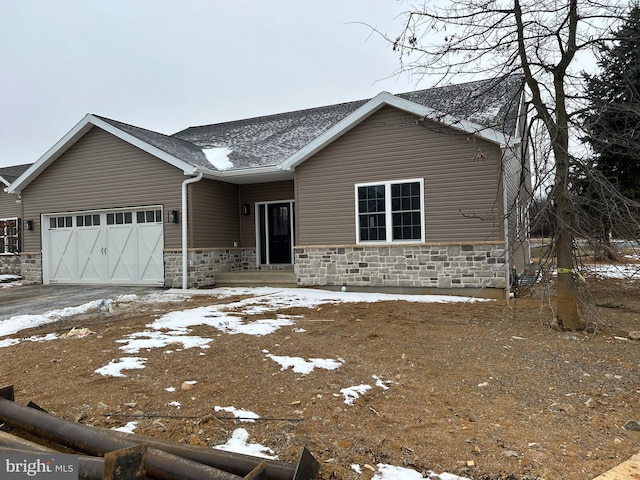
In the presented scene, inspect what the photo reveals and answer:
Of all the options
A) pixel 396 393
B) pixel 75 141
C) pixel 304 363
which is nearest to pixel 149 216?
pixel 75 141

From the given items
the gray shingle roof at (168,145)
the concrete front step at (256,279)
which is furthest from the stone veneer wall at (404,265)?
the gray shingle roof at (168,145)

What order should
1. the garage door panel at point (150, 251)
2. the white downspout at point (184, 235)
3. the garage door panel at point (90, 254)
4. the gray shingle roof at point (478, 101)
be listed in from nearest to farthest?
the gray shingle roof at point (478, 101), the white downspout at point (184, 235), the garage door panel at point (150, 251), the garage door panel at point (90, 254)

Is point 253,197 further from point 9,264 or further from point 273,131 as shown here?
point 9,264

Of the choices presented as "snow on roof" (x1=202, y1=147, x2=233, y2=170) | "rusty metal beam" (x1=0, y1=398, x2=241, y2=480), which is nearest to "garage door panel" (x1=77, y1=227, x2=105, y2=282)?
"snow on roof" (x1=202, y1=147, x2=233, y2=170)

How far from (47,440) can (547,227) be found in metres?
6.17

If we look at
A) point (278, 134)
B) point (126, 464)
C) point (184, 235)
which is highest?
point (278, 134)

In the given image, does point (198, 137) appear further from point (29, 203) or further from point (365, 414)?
point (365, 414)

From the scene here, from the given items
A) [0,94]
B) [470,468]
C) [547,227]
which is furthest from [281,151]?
[0,94]

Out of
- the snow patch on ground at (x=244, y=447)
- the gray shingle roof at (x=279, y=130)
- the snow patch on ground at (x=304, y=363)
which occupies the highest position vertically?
the gray shingle roof at (x=279, y=130)

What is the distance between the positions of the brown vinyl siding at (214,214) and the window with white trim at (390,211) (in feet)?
14.9

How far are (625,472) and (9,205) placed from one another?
2013 cm

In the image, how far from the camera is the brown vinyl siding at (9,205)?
642 inches

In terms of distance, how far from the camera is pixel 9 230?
16453 millimetres

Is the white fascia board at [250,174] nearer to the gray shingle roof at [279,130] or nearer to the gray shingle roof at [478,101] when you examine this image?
the gray shingle roof at [279,130]
